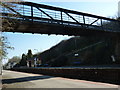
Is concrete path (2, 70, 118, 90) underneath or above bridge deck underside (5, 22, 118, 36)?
underneath

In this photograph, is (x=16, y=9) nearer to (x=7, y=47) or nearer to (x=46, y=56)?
(x=7, y=47)

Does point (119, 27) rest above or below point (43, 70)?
above

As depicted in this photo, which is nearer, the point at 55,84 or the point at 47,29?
the point at 55,84

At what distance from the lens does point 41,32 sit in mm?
29297

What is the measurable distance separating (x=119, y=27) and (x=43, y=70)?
27.1 meters

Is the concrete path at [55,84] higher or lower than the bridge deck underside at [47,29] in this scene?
lower

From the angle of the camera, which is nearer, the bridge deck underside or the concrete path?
the concrete path

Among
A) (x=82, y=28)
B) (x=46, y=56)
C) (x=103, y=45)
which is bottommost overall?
(x=46, y=56)

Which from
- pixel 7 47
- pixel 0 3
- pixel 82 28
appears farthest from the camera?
pixel 82 28

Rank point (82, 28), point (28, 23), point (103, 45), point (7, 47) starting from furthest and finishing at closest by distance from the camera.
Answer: point (103, 45) → point (82, 28) → point (28, 23) → point (7, 47)

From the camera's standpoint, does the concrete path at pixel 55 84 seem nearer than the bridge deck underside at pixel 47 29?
Yes

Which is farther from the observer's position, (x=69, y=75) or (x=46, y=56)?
(x=46, y=56)

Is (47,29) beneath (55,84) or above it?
above

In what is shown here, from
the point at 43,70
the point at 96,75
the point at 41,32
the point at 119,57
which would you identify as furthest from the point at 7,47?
the point at 119,57
